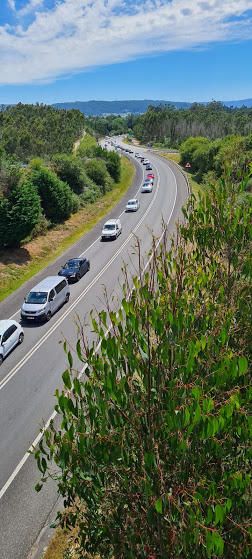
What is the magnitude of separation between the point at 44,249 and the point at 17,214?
18.3 feet

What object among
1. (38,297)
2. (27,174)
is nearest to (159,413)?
(38,297)

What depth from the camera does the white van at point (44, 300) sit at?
26.5 m

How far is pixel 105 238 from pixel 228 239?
3446 centimetres

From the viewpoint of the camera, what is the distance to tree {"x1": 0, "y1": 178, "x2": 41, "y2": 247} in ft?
116

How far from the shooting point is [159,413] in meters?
6.25

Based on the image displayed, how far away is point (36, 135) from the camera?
9862 cm

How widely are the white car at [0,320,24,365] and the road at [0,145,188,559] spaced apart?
41 centimetres

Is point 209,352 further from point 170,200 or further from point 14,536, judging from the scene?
point 170,200

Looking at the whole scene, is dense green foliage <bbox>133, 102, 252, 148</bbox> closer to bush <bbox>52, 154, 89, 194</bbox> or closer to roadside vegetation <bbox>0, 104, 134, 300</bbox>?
roadside vegetation <bbox>0, 104, 134, 300</bbox>

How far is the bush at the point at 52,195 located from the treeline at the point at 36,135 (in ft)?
79.6

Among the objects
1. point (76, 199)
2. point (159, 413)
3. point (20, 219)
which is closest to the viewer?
point (159, 413)

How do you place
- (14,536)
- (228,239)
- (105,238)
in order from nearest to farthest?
1. (228,239)
2. (14,536)
3. (105,238)

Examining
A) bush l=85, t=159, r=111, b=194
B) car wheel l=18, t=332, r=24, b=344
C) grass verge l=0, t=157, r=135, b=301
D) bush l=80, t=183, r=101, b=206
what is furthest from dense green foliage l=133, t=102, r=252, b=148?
car wheel l=18, t=332, r=24, b=344

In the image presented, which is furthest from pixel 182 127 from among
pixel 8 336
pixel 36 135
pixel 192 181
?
pixel 8 336
